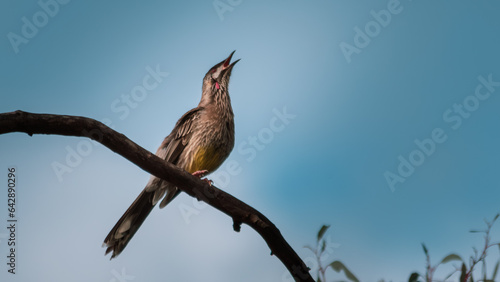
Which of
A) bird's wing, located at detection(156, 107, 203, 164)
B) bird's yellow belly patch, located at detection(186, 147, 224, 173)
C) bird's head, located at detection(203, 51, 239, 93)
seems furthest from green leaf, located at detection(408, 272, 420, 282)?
bird's head, located at detection(203, 51, 239, 93)

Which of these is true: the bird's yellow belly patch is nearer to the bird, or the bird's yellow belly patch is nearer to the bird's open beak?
the bird

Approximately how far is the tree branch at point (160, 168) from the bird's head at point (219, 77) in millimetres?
2575

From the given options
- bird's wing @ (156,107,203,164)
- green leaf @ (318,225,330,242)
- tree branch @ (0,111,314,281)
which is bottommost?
green leaf @ (318,225,330,242)

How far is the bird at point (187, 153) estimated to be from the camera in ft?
15.4

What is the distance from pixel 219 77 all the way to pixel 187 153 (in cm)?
146

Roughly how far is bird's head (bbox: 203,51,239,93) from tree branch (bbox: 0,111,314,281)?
2.57 m

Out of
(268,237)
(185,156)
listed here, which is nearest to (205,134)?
(185,156)

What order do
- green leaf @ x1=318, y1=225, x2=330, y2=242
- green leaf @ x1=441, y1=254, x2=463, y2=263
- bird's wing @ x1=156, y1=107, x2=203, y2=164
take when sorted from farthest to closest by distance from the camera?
bird's wing @ x1=156, y1=107, x2=203, y2=164 < green leaf @ x1=318, y1=225, x2=330, y2=242 < green leaf @ x1=441, y1=254, x2=463, y2=263

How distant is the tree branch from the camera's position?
117 inches

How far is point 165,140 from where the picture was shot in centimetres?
532

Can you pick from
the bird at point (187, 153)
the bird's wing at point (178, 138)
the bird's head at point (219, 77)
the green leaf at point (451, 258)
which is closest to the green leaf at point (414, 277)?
the green leaf at point (451, 258)

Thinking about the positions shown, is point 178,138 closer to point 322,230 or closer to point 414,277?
point 322,230

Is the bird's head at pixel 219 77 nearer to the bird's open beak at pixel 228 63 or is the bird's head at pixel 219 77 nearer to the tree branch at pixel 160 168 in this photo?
the bird's open beak at pixel 228 63

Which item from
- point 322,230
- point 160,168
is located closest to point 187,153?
point 160,168
